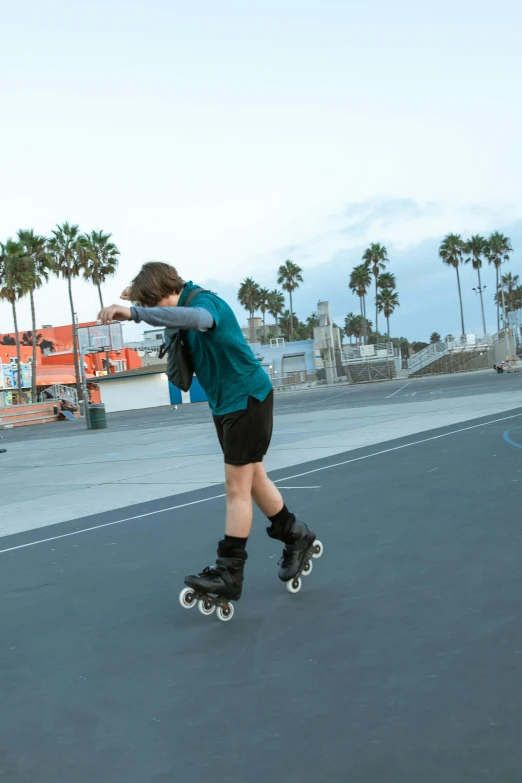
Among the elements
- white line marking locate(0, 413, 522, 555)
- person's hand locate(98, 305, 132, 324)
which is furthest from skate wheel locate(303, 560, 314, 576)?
white line marking locate(0, 413, 522, 555)

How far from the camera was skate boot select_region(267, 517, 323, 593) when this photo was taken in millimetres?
4184

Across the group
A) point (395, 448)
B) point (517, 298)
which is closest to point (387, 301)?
point (517, 298)

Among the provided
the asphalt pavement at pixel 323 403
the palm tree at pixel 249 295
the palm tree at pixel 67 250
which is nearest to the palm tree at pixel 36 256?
the palm tree at pixel 67 250

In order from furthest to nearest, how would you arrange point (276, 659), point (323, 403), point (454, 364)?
point (454, 364) → point (323, 403) → point (276, 659)

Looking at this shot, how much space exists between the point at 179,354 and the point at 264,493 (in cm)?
85

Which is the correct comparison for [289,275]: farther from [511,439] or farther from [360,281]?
[511,439]

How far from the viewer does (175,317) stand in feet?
11.4

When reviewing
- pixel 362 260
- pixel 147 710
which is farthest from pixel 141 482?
pixel 362 260

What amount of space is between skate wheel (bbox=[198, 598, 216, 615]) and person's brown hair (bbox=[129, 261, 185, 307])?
A: 1.42m

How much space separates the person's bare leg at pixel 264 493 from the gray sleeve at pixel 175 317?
31.8 inches

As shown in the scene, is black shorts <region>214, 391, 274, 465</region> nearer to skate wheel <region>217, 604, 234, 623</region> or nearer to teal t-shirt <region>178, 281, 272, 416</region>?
teal t-shirt <region>178, 281, 272, 416</region>

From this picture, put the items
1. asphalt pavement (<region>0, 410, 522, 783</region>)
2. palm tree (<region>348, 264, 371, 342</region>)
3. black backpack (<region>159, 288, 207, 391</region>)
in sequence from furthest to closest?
palm tree (<region>348, 264, 371, 342</region>) → black backpack (<region>159, 288, 207, 391</region>) → asphalt pavement (<region>0, 410, 522, 783</region>)

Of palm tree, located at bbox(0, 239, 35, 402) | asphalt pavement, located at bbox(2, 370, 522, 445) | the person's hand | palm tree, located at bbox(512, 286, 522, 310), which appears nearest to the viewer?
the person's hand

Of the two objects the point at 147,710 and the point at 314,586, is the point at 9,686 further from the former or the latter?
the point at 314,586
